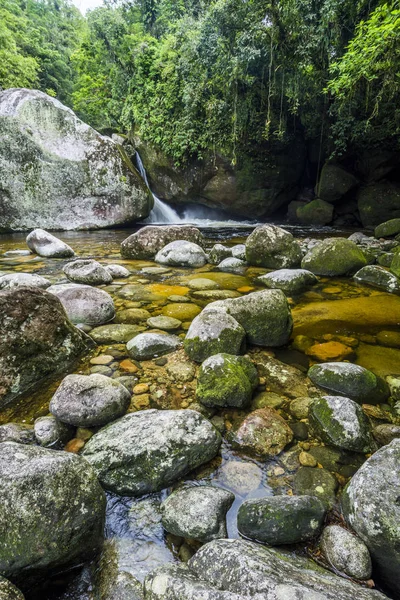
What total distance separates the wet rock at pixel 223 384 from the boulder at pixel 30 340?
1205 millimetres

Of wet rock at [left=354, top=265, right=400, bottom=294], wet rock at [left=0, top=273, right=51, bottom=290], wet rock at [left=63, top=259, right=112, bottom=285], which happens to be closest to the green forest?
wet rock at [left=354, top=265, right=400, bottom=294]

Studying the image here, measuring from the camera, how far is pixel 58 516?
1229 millimetres

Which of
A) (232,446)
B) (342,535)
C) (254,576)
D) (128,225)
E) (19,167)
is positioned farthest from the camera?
(128,225)

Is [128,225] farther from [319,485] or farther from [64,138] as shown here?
[319,485]

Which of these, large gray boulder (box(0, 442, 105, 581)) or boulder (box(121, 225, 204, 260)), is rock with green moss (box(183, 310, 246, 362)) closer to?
large gray boulder (box(0, 442, 105, 581))

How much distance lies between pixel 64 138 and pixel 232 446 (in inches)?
443

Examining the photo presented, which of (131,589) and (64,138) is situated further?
(64,138)

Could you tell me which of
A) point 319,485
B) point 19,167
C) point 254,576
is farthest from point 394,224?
point 19,167

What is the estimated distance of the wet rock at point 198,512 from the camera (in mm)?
1360

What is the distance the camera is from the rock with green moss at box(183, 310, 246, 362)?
272 cm

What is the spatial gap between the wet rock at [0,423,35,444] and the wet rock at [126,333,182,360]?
1.08 m

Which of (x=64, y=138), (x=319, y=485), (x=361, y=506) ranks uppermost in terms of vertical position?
(x=64, y=138)

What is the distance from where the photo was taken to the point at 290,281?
4.62 metres

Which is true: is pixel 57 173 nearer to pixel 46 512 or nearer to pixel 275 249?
pixel 275 249
